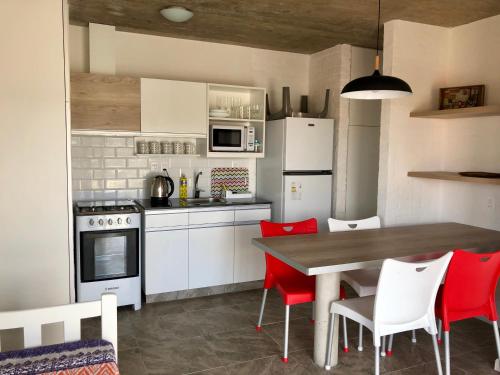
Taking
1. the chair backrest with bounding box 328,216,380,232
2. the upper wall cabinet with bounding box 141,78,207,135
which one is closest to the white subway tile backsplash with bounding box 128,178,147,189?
the upper wall cabinet with bounding box 141,78,207,135

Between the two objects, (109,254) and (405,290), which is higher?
(405,290)

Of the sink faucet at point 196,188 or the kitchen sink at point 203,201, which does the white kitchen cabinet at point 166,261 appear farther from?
the sink faucet at point 196,188

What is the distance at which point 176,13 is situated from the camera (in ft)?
11.2

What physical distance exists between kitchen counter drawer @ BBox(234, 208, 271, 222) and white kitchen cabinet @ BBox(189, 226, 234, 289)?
0.12 metres

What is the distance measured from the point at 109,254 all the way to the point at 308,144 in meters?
2.15

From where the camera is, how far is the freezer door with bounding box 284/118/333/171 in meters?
4.16

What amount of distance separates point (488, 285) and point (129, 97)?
312 centimetres

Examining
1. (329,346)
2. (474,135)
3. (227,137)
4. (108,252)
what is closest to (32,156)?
(108,252)

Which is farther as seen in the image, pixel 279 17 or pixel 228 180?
pixel 228 180

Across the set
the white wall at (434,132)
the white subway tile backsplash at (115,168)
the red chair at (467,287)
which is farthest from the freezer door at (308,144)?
the red chair at (467,287)

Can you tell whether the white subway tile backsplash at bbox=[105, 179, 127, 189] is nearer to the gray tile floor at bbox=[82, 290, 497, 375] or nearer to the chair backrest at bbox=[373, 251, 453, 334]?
the gray tile floor at bbox=[82, 290, 497, 375]

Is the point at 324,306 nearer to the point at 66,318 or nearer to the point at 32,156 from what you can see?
the point at 66,318

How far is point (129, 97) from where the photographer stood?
377 cm

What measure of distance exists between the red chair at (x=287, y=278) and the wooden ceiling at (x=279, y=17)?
171 cm
